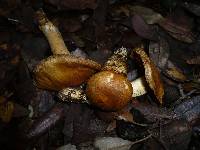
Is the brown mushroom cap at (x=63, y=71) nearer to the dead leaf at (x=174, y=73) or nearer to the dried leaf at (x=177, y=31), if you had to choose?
the dead leaf at (x=174, y=73)

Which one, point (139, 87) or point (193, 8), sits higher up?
point (193, 8)

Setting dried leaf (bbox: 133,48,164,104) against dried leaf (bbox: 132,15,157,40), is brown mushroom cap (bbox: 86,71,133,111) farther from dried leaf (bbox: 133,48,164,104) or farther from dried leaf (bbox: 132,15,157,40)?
dried leaf (bbox: 132,15,157,40)

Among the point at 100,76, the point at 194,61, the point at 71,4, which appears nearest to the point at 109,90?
the point at 100,76

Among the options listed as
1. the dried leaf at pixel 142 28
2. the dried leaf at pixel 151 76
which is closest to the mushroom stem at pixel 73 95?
the dried leaf at pixel 151 76

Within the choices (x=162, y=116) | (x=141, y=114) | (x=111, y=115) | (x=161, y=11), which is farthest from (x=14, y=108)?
(x=161, y=11)

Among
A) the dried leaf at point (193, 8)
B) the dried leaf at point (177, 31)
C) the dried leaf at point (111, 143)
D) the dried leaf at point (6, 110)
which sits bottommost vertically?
the dried leaf at point (111, 143)

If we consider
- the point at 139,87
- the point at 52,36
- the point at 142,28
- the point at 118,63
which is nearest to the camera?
the point at 118,63

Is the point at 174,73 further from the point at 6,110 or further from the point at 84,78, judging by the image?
the point at 6,110
